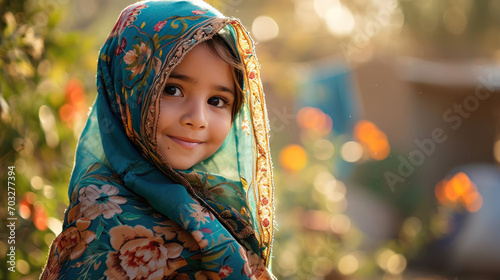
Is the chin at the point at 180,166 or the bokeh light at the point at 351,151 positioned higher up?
the bokeh light at the point at 351,151

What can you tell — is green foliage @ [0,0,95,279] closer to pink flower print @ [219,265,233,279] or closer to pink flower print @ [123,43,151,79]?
pink flower print @ [123,43,151,79]

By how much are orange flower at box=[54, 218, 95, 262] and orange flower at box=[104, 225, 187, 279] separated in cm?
5

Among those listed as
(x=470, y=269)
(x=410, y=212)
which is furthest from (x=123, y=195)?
(x=410, y=212)

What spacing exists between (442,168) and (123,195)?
4.94 m

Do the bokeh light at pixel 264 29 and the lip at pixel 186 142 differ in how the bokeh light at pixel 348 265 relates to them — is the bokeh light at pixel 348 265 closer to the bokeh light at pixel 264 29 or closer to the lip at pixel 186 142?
the bokeh light at pixel 264 29

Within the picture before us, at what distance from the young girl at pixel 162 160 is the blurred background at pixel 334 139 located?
69 centimetres

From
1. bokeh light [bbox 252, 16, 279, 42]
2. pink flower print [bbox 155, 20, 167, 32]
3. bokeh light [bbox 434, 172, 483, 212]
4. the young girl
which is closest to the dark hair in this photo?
the young girl

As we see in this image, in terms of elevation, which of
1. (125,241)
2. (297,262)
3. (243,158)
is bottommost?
(297,262)

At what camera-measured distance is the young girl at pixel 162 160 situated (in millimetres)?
1208

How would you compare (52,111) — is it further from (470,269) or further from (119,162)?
(470,269)

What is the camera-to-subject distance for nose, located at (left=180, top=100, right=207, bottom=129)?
1268 mm

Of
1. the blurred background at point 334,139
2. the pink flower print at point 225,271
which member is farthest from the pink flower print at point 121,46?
the blurred background at point 334,139

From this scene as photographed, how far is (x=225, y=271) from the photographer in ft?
4.06

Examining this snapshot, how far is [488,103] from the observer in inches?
214
